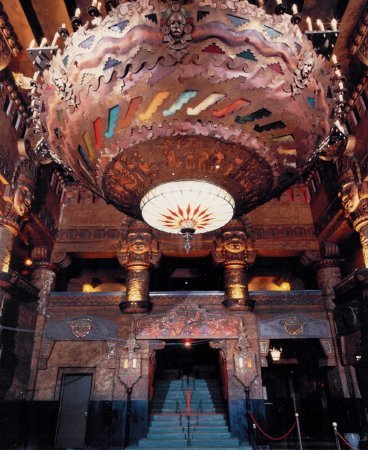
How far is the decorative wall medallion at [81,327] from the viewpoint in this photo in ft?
29.2

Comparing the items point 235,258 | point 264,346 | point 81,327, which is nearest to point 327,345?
point 264,346

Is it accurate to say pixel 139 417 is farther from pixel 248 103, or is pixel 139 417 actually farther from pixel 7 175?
pixel 248 103

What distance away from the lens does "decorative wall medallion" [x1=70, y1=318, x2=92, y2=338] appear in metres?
8.89

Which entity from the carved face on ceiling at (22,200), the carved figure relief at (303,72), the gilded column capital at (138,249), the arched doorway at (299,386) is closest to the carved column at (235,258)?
Answer: the gilded column capital at (138,249)

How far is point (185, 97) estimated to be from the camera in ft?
11.1

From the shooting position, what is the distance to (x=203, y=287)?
12.3 m

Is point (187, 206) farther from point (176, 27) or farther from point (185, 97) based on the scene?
point (176, 27)

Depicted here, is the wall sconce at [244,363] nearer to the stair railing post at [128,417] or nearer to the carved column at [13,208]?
the stair railing post at [128,417]

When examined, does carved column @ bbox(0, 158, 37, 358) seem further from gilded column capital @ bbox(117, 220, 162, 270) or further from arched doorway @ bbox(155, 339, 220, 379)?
arched doorway @ bbox(155, 339, 220, 379)

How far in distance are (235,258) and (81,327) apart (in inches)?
169

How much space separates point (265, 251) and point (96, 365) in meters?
5.27

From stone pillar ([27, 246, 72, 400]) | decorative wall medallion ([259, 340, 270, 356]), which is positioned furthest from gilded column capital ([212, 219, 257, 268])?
stone pillar ([27, 246, 72, 400])

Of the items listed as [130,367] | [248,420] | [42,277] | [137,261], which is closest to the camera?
[248,420]

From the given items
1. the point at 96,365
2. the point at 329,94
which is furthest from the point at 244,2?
the point at 96,365
